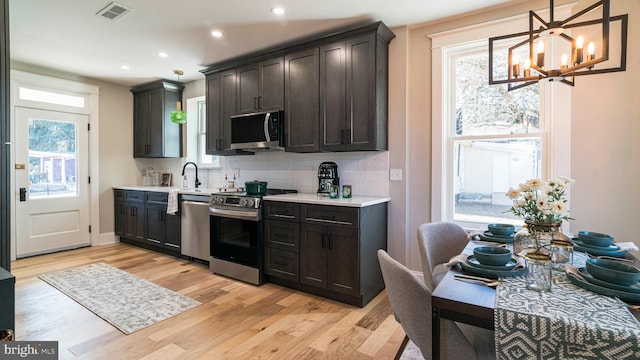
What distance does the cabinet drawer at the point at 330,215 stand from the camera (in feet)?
9.21

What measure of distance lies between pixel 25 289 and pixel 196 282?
168cm

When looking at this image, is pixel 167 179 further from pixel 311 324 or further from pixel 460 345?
pixel 460 345

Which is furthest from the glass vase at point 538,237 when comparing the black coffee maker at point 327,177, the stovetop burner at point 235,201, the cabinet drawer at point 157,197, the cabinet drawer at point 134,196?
the cabinet drawer at point 134,196

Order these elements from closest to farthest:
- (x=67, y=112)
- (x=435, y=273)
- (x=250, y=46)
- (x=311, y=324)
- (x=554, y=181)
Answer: (x=554, y=181)
(x=435, y=273)
(x=311, y=324)
(x=250, y=46)
(x=67, y=112)

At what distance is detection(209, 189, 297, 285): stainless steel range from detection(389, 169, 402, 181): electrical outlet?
1.34 m

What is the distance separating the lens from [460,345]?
1.20m

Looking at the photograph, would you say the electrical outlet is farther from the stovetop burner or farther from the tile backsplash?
the stovetop burner

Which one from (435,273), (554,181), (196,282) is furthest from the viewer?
(196,282)

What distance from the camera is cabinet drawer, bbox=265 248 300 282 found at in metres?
3.18

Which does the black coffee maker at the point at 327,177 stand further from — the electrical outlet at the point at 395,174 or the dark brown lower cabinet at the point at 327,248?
the electrical outlet at the point at 395,174

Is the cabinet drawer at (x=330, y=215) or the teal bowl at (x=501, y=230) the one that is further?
the cabinet drawer at (x=330, y=215)

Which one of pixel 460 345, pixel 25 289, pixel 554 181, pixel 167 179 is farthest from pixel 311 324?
pixel 167 179

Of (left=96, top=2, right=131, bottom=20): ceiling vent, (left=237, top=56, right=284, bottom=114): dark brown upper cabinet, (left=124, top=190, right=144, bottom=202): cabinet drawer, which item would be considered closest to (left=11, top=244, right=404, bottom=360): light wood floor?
(left=124, top=190, right=144, bottom=202): cabinet drawer

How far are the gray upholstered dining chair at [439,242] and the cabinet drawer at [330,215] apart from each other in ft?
2.41
